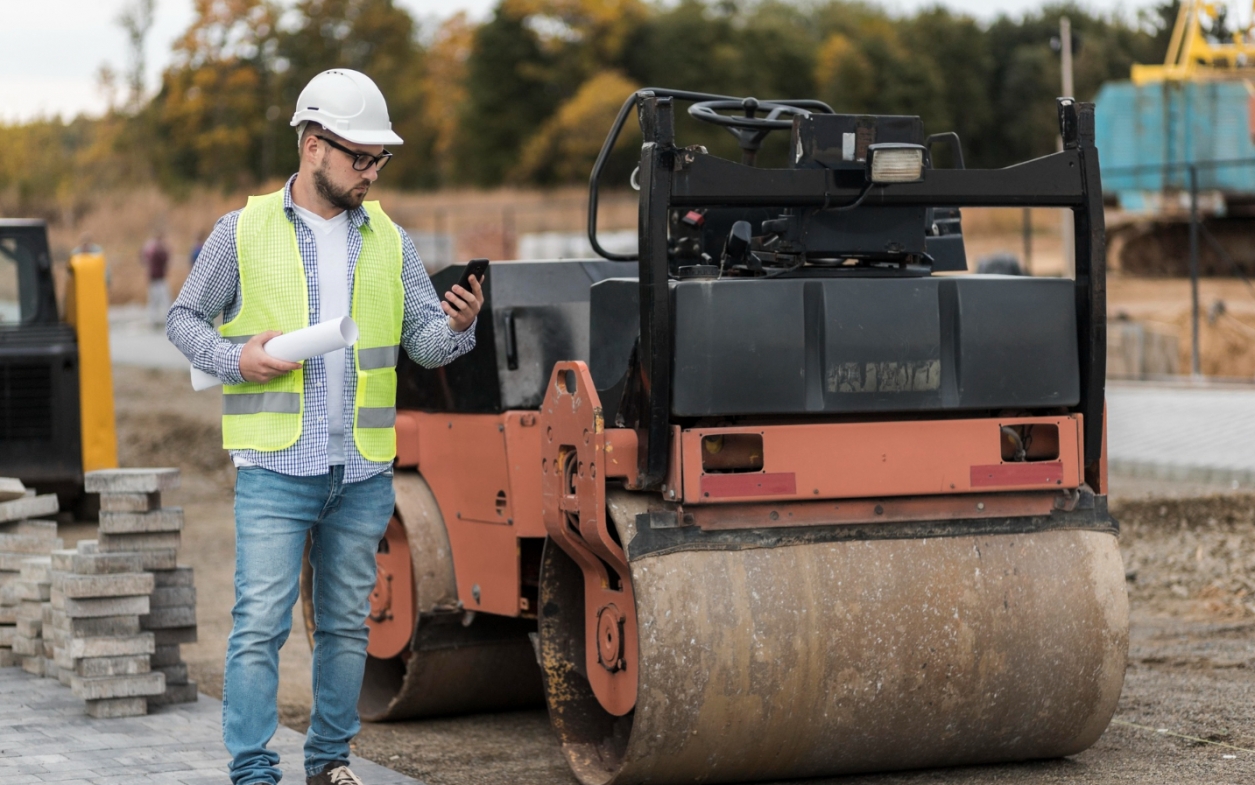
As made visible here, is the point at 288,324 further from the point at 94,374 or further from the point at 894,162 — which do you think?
the point at 94,374

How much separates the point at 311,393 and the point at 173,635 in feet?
7.14

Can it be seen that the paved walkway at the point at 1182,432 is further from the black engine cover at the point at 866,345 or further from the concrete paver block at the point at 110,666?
the concrete paver block at the point at 110,666

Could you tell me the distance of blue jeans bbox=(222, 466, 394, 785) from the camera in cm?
436

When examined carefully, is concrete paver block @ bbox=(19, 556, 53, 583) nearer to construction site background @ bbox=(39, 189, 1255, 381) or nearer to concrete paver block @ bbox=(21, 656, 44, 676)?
concrete paver block @ bbox=(21, 656, 44, 676)

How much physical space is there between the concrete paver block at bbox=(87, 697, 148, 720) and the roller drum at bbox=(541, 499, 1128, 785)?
1.77 meters

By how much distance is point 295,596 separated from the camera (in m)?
4.57

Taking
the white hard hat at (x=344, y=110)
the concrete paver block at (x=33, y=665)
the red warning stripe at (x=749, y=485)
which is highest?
the white hard hat at (x=344, y=110)

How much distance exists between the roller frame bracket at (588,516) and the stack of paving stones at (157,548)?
1798mm

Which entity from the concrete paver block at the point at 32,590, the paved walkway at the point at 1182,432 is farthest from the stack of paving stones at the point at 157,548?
the paved walkway at the point at 1182,432

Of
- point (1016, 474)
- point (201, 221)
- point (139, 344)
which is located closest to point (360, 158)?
point (1016, 474)

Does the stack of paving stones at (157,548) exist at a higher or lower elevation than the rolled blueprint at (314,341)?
lower

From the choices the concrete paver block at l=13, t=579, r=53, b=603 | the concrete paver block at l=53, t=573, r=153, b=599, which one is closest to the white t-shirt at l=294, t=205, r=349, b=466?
the concrete paver block at l=53, t=573, r=153, b=599

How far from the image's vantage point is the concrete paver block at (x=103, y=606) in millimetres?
5926

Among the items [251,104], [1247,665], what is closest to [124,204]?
[251,104]
